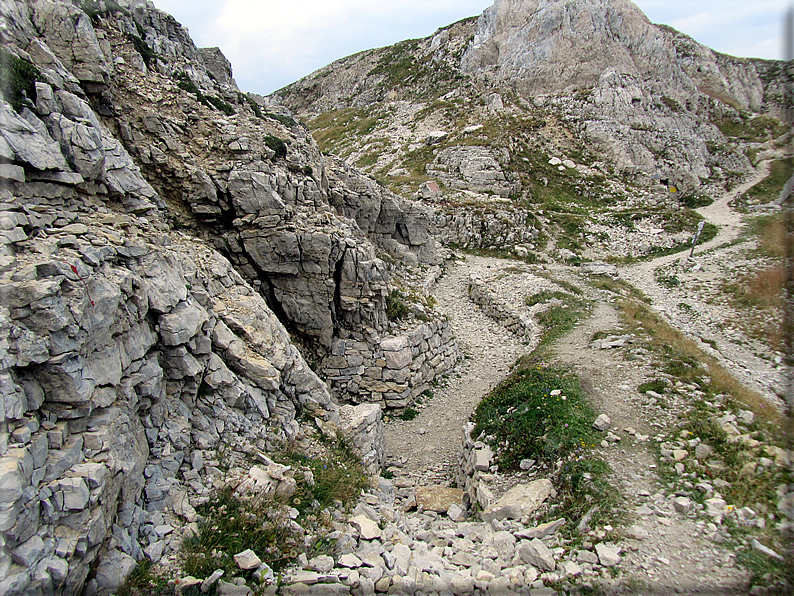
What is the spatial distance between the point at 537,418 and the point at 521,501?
3419mm

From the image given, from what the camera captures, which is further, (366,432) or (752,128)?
(752,128)

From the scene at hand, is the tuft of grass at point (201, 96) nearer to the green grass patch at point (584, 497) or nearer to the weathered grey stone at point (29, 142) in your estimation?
the weathered grey stone at point (29, 142)

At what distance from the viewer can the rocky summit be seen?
21.3 feet

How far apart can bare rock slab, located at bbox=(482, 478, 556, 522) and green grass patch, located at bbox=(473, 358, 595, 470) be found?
3.22 ft

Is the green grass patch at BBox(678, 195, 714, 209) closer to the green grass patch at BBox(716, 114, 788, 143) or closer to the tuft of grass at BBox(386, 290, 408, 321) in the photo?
the green grass patch at BBox(716, 114, 788, 143)

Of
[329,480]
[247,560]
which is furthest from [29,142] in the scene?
[329,480]

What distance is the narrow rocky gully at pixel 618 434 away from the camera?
7301 mm

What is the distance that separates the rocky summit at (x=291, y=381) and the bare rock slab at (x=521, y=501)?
8 centimetres

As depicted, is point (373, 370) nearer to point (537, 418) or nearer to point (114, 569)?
point (537, 418)

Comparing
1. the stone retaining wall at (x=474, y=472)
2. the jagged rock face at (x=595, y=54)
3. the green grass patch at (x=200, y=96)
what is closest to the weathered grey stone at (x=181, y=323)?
the stone retaining wall at (x=474, y=472)

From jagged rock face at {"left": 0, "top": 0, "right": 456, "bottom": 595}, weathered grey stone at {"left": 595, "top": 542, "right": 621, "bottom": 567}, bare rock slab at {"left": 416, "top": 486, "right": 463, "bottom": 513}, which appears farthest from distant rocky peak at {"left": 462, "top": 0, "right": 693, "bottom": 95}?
weathered grey stone at {"left": 595, "top": 542, "right": 621, "bottom": 567}

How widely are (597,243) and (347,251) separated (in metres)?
34.8

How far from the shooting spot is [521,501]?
10055 mm

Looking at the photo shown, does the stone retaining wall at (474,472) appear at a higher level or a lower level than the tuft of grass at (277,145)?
lower
